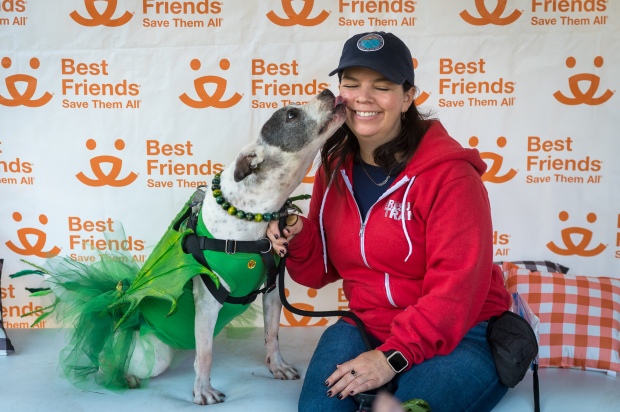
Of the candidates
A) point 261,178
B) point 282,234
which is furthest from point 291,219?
point 261,178

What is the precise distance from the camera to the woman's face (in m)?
2.09

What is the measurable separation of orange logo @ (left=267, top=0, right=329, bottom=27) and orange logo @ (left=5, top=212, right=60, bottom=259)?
1554 mm

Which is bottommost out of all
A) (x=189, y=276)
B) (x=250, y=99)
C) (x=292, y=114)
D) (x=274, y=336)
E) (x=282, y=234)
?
(x=274, y=336)

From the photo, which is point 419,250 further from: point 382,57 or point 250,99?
point 250,99

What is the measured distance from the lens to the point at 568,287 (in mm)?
2689

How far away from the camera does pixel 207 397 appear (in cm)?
225

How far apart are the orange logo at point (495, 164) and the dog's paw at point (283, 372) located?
140cm

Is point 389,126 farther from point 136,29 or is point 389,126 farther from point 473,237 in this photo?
point 136,29

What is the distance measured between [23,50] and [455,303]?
243cm

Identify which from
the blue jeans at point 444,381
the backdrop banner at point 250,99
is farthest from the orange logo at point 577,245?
the blue jeans at point 444,381

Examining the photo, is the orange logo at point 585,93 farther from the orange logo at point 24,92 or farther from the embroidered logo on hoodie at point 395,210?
the orange logo at point 24,92

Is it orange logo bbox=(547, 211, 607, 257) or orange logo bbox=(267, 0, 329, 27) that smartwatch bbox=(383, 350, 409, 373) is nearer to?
orange logo bbox=(547, 211, 607, 257)

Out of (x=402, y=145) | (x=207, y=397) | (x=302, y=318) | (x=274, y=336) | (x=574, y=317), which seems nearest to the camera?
(x=402, y=145)

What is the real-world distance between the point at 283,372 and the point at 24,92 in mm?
1908
